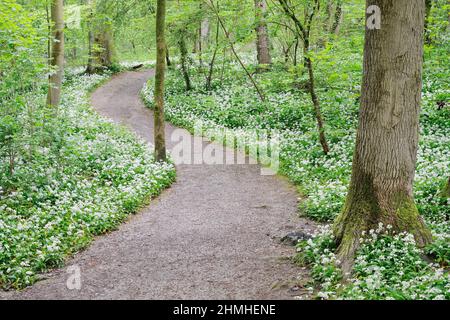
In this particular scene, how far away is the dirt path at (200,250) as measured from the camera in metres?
6.43

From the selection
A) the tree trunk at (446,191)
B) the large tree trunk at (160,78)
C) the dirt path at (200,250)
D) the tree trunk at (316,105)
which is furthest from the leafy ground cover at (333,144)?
the large tree trunk at (160,78)

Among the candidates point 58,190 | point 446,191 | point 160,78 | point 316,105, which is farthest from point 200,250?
point 160,78

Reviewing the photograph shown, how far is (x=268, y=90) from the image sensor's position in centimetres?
2044

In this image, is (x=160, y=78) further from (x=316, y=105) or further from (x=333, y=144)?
(x=333, y=144)

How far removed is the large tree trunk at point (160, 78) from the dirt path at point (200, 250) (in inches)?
47.4

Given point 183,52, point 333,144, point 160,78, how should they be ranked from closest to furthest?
1. point 160,78
2. point 333,144
3. point 183,52

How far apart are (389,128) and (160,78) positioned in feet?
26.5

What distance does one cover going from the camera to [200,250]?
7926 millimetres

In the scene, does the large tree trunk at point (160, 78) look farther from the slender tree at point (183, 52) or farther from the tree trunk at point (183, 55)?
the tree trunk at point (183, 55)

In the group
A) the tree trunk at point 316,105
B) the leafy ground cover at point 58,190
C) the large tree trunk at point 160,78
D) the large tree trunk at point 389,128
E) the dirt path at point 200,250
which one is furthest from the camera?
the large tree trunk at point 160,78

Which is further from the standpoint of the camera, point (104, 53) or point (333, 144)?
point (104, 53)

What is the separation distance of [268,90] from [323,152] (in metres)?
8.23

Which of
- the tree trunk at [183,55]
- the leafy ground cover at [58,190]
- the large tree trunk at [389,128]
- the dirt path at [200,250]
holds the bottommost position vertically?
the dirt path at [200,250]

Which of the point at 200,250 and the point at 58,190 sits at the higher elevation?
the point at 58,190
